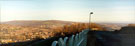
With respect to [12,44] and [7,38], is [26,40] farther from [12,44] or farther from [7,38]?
[7,38]

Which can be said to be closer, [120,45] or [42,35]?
[42,35]

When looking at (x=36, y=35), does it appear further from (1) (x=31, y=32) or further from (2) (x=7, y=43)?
(2) (x=7, y=43)

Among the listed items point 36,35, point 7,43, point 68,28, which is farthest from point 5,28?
point 68,28

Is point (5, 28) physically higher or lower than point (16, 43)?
higher

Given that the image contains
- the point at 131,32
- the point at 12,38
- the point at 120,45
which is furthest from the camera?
the point at 131,32

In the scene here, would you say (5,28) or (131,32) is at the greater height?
(5,28)

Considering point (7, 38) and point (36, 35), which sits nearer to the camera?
point (7, 38)

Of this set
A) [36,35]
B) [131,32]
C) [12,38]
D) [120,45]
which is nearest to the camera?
[12,38]

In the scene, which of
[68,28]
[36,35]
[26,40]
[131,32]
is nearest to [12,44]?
[26,40]

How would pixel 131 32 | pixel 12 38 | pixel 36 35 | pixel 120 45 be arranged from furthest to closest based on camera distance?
pixel 131 32 → pixel 120 45 → pixel 36 35 → pixel 12 38
